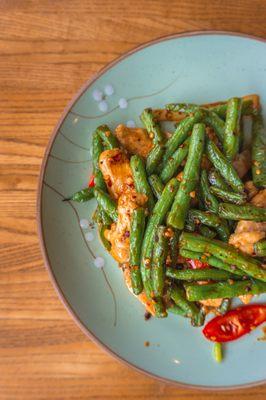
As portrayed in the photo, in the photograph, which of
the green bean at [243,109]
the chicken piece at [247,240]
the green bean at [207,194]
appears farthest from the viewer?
the green bean at [243,109]

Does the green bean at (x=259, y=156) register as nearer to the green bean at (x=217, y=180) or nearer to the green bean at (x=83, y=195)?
the green bean at (x=217, y=180)

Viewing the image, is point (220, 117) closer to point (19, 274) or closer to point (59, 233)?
point (59, 233)

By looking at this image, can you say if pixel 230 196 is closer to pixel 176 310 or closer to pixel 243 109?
pixel 243 109

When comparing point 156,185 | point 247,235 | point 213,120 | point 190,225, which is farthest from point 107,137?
point 247,235

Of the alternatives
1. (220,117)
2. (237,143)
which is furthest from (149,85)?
(237,143)

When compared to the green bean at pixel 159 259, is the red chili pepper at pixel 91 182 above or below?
above

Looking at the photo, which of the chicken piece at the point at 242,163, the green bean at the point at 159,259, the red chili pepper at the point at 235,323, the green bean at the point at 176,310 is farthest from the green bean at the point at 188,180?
the red chili pepper at the point at 235,323

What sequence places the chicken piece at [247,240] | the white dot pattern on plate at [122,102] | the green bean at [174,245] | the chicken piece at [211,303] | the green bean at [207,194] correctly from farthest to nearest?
the white dot pattern on plate at [122,102] → the chicken piece at [211,303] → the green bean at [207,194] → the green bean at [174,245] → the chicken piece at [247,240]
